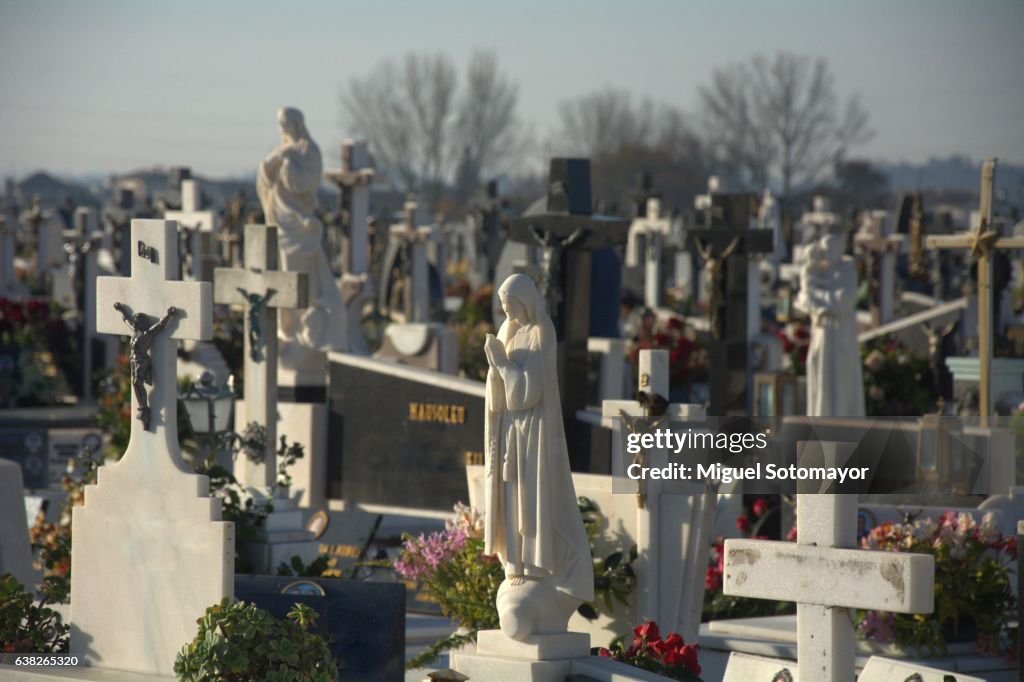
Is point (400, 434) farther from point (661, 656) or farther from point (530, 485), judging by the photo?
point (530, 485)

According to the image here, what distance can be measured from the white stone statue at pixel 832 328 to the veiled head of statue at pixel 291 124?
13.9 feet

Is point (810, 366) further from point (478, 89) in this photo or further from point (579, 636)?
point (478, 89)

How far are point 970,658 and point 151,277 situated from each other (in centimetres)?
466

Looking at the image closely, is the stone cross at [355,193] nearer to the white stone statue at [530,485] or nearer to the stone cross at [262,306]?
the stone cross at [262,306]

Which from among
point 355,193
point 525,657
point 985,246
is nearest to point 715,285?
point 985,246

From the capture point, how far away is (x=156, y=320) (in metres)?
8.98

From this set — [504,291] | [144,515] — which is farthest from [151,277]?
[504,291]

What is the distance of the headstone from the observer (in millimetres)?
11352

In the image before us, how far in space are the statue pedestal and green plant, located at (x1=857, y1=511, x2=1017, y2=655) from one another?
2431mm

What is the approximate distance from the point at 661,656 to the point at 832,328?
757cm

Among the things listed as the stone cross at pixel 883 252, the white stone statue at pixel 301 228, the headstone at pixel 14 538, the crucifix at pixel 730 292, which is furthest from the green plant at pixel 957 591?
the stone cross at pixel 883 252

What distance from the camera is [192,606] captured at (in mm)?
8555

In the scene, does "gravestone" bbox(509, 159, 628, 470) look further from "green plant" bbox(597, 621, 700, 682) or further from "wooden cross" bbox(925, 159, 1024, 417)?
"green plant" bbox(597, 621, 700, 682)

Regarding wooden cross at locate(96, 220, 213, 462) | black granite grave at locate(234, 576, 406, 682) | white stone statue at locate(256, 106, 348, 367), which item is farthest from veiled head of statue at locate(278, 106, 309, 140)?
black granite grave at locate(234, 576, 406, 682)
